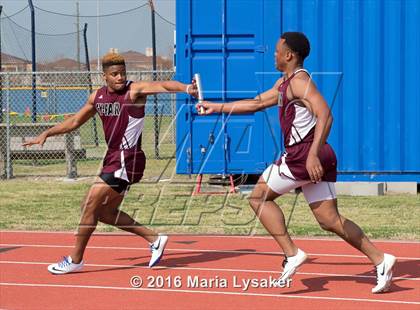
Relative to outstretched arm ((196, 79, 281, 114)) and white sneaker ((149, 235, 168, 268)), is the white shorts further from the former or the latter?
white sneaker ((149, 235, 168, 268))

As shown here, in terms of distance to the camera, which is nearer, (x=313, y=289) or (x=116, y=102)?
(x=313, y=289)

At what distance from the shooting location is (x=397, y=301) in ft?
24.7

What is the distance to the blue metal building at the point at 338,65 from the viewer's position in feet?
50.0

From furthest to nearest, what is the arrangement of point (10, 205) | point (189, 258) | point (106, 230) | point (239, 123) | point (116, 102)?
point (239, 123) → point (10, 205) → point (106, 230) → point (189, 258) → point (116, 102)

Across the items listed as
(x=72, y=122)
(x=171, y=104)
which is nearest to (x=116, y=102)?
(x=72, y=122)

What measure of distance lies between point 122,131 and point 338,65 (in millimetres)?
7335

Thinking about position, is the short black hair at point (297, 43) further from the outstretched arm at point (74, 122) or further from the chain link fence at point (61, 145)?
the chain link fence at point (61, 145)

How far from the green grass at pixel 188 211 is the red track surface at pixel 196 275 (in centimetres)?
75

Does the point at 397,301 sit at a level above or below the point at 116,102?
below

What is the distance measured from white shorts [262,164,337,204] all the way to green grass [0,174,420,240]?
3645 millimetres

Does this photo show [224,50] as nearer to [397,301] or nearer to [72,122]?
[72,122]

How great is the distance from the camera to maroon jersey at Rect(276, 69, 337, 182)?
7.58 meters

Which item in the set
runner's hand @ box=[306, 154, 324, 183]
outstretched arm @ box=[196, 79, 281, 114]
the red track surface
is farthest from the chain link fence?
runner's hand @ box=[306, 154, 324, 183]

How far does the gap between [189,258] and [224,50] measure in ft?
20.1
